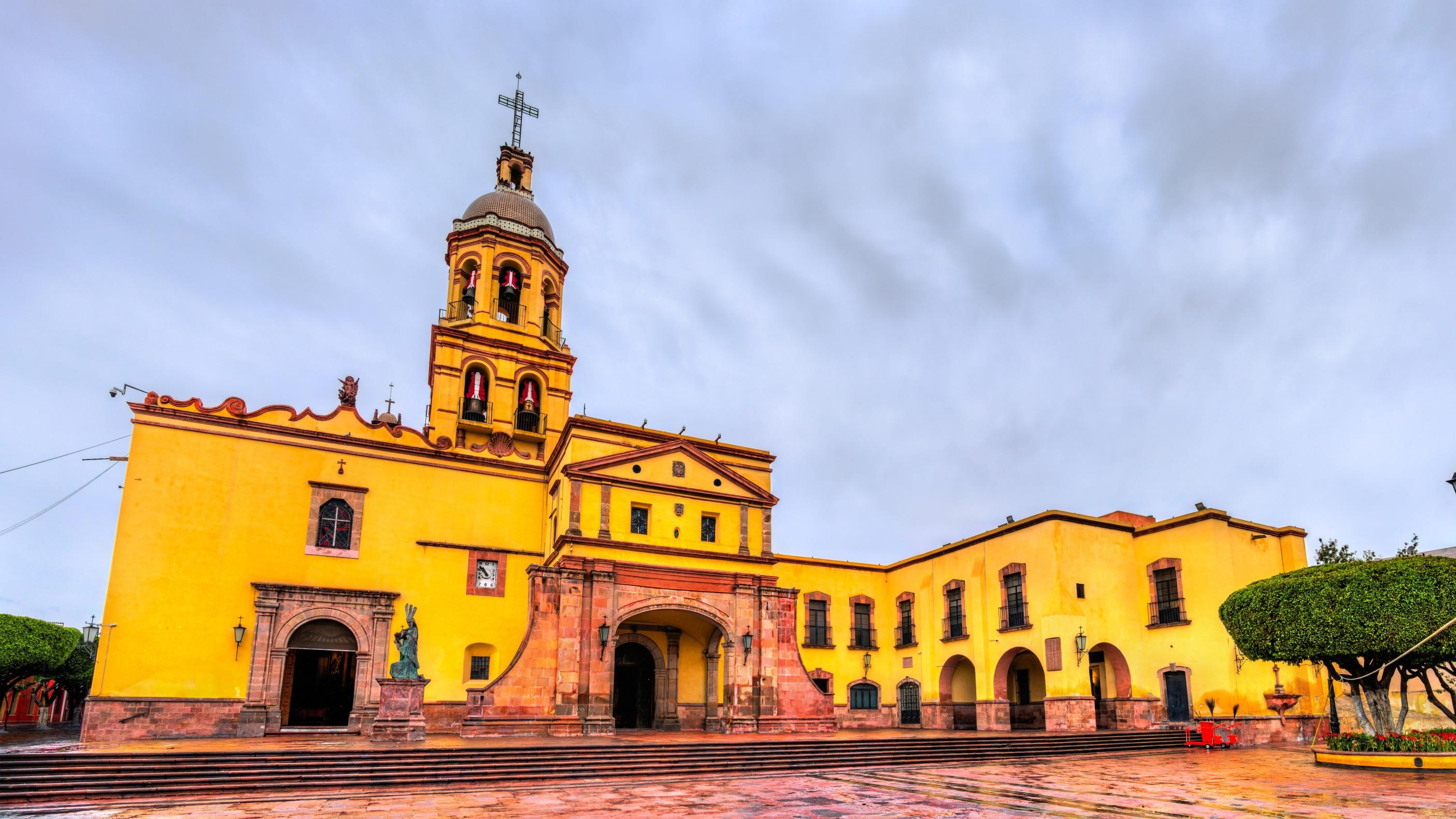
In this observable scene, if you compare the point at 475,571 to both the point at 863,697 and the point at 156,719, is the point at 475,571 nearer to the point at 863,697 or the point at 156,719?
the point at 156,719

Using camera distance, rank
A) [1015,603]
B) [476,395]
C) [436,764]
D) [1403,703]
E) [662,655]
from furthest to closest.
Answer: [476,395] < [1015,603] < [662,655] < [1403,703] < [436,764]

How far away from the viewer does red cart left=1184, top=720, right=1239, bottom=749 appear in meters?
22.3

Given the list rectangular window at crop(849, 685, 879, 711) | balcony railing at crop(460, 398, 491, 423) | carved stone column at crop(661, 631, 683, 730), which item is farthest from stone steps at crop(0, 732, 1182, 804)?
balcony railing at crop(460, 398, 491, 423)

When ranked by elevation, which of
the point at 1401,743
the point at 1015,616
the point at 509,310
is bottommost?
the point at 1401,743

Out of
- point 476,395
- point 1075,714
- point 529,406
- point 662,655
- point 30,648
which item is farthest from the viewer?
point 529,406

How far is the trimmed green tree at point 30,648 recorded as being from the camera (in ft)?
91.9

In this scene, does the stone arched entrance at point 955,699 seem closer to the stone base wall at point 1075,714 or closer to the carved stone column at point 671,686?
the stone base wall at point 1075,714

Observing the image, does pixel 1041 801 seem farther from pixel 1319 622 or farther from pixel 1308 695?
pixel 1308 695

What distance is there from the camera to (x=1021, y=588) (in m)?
26.7

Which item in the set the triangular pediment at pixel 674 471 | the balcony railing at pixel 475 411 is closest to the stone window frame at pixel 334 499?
the balcony railing at pixel 475 411

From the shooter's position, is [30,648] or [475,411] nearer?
[30,648]

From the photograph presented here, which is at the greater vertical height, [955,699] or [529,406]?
[529,406]

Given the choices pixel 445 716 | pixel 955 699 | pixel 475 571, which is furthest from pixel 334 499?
pixel 955 699

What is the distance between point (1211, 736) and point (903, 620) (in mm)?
11867
